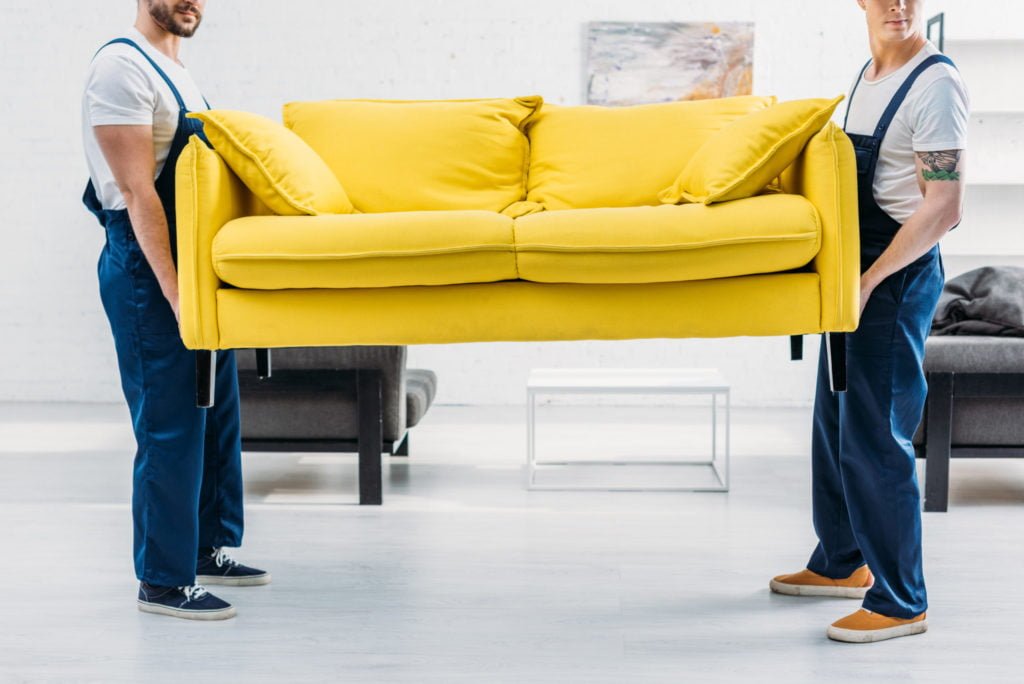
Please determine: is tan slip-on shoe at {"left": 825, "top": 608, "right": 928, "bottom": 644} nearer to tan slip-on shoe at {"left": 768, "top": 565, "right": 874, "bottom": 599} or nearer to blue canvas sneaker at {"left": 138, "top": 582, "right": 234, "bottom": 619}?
tan slip-on shoe at {"left": 768, "top": 565, "right": 874, "bottom": 599}

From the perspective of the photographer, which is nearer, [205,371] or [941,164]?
[941,164]

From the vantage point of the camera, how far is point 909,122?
1.90 m

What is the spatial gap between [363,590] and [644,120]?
150cm

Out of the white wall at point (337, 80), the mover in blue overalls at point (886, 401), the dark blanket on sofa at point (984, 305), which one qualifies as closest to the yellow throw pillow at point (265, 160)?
the mover in blue overalls at point (886, 401)

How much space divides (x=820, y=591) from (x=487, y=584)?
728 mm

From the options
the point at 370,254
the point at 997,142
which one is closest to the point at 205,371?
the point at 370,254

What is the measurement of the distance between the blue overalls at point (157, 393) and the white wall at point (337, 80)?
3219 millimetres

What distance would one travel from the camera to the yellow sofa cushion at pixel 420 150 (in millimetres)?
2785

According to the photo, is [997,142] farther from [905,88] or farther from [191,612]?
[191,612]

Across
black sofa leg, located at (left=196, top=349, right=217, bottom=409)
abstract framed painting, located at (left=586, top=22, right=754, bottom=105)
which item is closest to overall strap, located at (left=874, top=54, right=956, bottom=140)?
black sofa leg, located at (left=196, top=349, right=217, bottom=409)

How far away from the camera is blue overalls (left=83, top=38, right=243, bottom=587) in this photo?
2.08 m

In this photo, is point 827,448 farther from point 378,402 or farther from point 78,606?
point 78,606

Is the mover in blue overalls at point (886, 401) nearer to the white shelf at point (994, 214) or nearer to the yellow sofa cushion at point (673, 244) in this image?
the yellow sofa cushion at point (673, 244)

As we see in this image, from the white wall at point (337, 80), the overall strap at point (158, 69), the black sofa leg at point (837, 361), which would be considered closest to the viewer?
the black sofa leg at point (837, 361)
